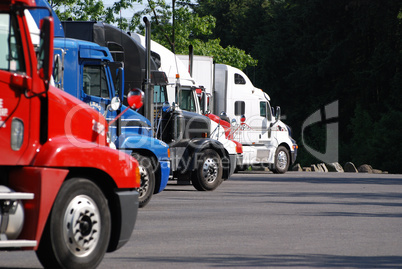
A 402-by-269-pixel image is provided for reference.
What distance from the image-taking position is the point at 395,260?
9.55 metres

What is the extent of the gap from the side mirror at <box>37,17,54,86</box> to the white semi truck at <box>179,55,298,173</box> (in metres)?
22.5

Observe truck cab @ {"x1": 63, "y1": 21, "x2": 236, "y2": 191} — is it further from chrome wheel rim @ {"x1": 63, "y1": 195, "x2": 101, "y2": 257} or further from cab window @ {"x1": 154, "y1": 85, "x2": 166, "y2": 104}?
chrome wheel rim @ {"x1": 63, "y1": 195, "x2": 101, "y2": 257}

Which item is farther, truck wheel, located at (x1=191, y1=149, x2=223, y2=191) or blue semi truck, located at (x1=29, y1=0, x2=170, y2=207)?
truck wheel, located at (x1=191, y1=149, x2=223, y2=191)

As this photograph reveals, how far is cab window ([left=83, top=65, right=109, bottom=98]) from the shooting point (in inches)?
635

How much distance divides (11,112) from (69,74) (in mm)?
8441

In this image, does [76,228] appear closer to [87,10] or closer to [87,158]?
[87,158]

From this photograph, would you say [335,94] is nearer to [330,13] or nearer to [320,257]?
[330,13]

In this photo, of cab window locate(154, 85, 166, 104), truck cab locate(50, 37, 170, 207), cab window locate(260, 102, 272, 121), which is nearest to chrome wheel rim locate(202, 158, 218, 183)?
cab window locate(154, 85, 166, 104)

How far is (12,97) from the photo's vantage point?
25.2 ft

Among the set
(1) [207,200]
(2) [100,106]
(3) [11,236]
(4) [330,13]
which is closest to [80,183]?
(3) [11,236]

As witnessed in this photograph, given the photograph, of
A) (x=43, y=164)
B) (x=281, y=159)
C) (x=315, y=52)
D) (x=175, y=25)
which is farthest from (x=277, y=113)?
(x=315, y=52)

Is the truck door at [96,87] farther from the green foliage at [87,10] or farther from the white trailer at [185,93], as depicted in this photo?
the green foliage at [87,10]

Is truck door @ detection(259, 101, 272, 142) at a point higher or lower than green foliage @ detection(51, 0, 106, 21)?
lower

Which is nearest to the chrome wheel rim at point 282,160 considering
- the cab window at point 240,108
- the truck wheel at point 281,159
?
the truck wheel at point 281,159
